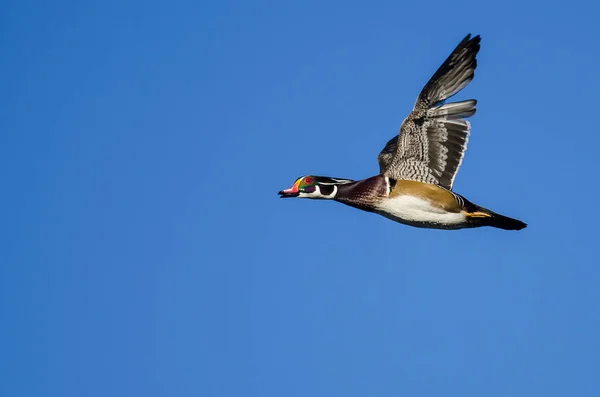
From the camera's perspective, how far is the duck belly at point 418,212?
671 inches

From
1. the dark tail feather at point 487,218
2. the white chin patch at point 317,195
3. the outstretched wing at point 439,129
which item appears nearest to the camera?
the outstretched wing at point 439,129

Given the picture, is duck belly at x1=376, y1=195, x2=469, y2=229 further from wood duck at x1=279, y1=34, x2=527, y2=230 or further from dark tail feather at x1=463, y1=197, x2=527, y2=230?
dark tail feather at x1=463, y1=197, x2=527, y2=230

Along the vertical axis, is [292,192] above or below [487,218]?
above

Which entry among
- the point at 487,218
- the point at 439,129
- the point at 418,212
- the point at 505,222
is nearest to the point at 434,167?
the point at 439,129

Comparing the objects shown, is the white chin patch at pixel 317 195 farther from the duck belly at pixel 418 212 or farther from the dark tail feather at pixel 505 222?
the dark tail feather at pixel 505 222

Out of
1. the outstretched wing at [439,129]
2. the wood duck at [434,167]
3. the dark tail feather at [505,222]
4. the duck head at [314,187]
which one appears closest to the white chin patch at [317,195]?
the duck head at [314,187]

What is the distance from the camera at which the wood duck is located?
16.8 m

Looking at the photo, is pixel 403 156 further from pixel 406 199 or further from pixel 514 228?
pixel 514 228

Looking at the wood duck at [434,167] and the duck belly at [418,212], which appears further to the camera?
the duck belly at [418,212]

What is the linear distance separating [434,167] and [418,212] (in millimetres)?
766

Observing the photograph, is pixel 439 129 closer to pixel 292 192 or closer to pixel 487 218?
pixel 487 218

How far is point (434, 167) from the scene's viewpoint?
17.3 meters

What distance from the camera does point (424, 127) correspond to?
17.0 metres

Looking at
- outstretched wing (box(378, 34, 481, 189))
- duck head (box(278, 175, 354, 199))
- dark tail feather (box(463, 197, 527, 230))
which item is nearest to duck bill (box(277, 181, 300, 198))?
duck head (box(278, 175, 354, 199))
